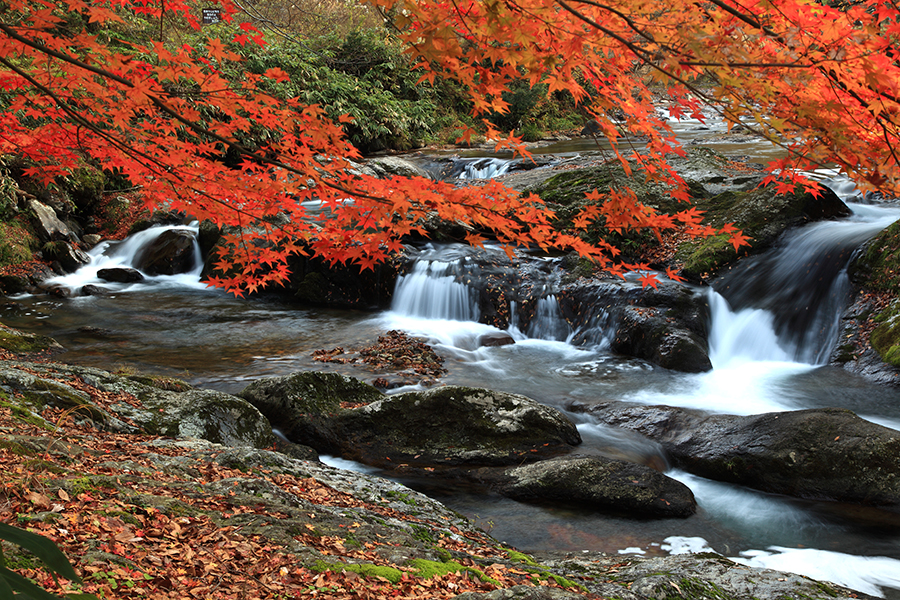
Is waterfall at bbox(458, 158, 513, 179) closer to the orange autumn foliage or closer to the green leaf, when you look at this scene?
the orange autumn foliage

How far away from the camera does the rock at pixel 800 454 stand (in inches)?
200

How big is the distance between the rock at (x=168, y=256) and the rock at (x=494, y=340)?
7422 mm

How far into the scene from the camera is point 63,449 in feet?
11.1

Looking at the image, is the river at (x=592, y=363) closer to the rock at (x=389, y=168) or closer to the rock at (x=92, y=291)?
the rock at (x=92, y=291)

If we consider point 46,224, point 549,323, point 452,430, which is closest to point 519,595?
point 452,430

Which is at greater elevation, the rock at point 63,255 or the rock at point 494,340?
the rock at point 63,255

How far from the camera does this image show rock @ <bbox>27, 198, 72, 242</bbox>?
13.0 meters

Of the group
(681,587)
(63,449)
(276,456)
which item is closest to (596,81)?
(681,587)

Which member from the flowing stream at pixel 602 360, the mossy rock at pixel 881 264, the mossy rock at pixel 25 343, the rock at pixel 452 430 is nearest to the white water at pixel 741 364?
the flowing stream at pixel 602 360

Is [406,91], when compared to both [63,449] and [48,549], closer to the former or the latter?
[63,449]

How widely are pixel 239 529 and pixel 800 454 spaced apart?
16.2ft

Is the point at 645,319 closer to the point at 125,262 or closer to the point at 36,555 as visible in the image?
the point at 36,555

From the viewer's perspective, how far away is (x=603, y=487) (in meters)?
5.04

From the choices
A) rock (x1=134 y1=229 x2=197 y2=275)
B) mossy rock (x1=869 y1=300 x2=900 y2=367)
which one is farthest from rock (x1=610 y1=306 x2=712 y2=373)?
rock (x1=134 y1=229 x2=197 y2=275)
